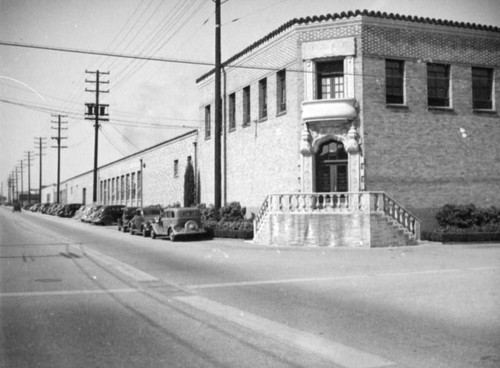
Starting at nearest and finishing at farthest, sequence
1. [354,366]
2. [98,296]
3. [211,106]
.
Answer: [354,366], [98,296], [211,106]

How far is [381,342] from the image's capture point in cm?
685

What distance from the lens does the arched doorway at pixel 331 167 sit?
82.2ft

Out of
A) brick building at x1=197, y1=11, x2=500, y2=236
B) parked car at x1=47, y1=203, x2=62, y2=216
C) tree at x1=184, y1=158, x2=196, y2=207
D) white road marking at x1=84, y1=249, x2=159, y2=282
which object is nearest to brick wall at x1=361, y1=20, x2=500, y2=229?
brick building at x1=197, y1=11, x2=500, y2=236

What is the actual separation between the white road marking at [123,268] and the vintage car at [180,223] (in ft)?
23.4

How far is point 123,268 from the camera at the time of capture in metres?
14.8

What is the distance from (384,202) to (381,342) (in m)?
16.5

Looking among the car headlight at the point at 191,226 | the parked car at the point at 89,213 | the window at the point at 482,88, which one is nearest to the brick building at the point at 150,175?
the parked car at the point at 89,213

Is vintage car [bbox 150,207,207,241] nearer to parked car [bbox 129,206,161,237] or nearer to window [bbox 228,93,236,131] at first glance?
parked car [bbox 129,206,161,237]

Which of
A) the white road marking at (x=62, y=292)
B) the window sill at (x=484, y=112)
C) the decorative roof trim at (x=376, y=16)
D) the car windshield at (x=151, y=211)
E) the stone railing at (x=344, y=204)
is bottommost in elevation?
the white road marking at (x=62, y=292)

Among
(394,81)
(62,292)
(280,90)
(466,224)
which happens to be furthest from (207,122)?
(62,292)

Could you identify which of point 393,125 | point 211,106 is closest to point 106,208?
point 211,106

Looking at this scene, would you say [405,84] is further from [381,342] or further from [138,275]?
[381,342]

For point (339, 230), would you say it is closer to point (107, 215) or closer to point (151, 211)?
point (151, 211)

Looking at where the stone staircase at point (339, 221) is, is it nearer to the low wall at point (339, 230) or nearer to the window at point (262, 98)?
the low wall at point (339, 230)
